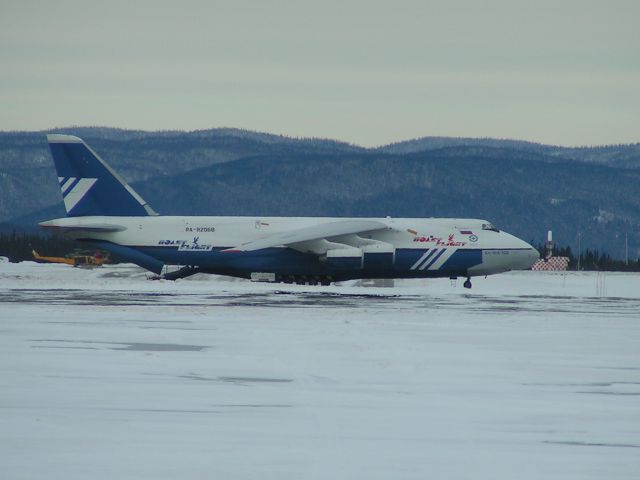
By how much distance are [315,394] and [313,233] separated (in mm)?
31335

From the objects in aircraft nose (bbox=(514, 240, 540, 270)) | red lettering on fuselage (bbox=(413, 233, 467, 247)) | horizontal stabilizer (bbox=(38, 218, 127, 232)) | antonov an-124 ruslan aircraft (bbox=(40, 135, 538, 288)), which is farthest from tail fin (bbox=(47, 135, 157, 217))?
aircraft nose (bbox=(514, 240, 540, 270))

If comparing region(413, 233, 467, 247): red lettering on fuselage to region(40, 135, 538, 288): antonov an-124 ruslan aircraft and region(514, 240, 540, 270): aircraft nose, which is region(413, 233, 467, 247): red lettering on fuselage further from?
region(514, 240, 540, 270): aircraft nose

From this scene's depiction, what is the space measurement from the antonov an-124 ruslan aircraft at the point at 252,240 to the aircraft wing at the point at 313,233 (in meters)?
0.05

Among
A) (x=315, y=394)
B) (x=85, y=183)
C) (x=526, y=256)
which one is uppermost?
(x=85, y=183)

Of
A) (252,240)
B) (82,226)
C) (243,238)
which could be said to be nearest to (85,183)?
(82,226)

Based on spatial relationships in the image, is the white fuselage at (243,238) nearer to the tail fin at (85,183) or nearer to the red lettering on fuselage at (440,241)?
the red lettering on fuselage at (440,241)

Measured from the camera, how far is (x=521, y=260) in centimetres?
4906

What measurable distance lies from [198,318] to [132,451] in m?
17.1

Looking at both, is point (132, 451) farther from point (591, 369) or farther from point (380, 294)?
point (380, 294)

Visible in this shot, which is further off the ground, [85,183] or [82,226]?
[85,183]

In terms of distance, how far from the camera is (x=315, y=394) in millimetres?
15188

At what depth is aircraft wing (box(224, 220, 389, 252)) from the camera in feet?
149

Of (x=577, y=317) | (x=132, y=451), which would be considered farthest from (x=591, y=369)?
(x=577, y=317)

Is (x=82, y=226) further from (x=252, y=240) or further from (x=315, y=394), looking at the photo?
(x=315, y=394)
